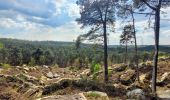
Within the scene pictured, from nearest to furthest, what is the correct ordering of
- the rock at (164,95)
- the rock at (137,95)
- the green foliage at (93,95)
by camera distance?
the green foliage at (93,95) → the rock at (137,95) → the rock at (164,95)

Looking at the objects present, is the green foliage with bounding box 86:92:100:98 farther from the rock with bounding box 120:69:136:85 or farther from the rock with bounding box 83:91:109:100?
the rock with bounding box 120:69:136:85

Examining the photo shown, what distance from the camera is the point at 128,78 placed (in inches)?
1346

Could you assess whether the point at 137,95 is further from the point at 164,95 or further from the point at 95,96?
the point at 164,95

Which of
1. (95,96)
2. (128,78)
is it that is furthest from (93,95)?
(128,78)

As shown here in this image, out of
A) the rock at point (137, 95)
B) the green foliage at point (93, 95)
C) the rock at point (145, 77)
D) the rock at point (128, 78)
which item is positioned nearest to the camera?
the green foliage at point (93, 95)

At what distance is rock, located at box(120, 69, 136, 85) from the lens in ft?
108

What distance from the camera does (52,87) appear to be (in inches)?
573

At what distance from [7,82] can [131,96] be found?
1235 centimetres

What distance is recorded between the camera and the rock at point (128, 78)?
3300cm

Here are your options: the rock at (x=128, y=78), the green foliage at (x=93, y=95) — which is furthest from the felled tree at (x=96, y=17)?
the green foliage at (x=93, y=95)

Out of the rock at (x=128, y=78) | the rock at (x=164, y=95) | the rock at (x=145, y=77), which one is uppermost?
the rock at (x=164, y=95)

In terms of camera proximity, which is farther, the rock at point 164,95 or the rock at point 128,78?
the rock at point 128,78

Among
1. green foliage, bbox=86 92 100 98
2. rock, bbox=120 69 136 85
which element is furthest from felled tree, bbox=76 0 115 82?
green foliage, bbox=86 92 100 98

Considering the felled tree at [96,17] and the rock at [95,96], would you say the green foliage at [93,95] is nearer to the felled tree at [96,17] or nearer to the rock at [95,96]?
the rock at [95,96]
